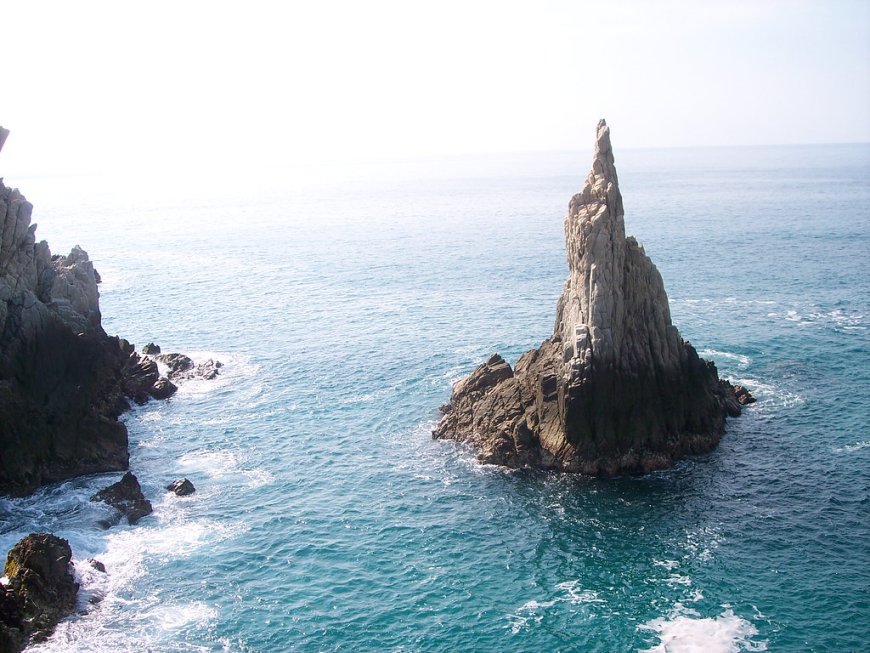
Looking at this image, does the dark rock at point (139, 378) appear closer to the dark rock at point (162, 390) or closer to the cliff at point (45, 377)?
the dark rock at point (162, 390)

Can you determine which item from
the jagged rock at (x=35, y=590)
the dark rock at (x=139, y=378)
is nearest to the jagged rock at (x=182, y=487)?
the jagged rock at (x=35, y=590)

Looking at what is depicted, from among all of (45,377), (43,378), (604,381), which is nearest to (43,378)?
(43,378)

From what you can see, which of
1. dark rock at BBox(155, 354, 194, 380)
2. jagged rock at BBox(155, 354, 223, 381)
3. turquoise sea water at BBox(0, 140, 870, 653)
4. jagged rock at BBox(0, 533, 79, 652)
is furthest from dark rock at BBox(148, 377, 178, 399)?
jagged rock at BBox(0, 533, 79, 652)

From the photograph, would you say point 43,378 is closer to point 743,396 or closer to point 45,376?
point 45,376

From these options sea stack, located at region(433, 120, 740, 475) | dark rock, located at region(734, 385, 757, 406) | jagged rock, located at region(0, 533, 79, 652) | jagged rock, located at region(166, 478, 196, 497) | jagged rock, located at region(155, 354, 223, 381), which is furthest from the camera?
jagged rock, located at region(155, 354, 223, 381)

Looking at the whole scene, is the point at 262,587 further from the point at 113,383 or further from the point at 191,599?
the point at 113,383

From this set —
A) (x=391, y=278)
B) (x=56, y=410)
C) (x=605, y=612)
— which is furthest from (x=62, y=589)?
(x=391, y=278)

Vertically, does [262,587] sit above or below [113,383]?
below

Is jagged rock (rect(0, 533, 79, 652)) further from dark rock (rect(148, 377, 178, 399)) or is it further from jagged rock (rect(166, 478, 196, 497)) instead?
dark rock (rect(148, 377, 178, 399))
